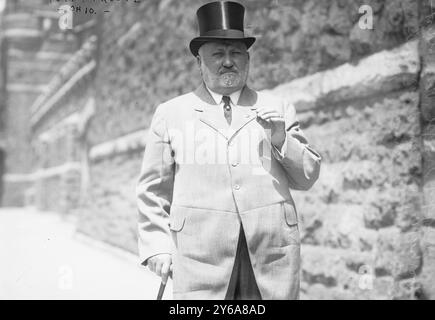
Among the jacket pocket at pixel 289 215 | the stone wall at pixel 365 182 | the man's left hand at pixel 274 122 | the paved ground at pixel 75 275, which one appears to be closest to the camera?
the man's left hand at pixel 274 122

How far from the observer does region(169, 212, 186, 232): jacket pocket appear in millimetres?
1970

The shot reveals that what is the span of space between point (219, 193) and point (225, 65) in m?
0.52

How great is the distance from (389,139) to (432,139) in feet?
0.97

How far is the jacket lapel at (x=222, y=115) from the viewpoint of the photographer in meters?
2.02

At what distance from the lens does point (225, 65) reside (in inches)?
77.8

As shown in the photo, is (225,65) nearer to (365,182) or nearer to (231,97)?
(231,97)

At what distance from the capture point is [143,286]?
4809 mm

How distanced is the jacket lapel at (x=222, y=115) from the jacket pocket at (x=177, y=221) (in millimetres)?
372

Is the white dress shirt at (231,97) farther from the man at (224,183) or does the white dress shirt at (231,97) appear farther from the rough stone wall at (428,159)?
the rough stone wall at (428,159)

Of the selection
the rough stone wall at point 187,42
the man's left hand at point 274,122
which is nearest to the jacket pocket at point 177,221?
the man's left hand at point 274,122

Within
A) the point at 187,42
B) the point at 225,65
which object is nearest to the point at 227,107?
the point at 225,65

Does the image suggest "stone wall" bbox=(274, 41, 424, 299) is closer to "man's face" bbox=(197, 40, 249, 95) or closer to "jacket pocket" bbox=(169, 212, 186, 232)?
"man's face" bbox=(197, 40, 249, 95)

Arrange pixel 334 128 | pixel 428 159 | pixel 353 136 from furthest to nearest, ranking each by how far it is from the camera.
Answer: pixel 334 128 < pixel 353 136 < pixel 428 159

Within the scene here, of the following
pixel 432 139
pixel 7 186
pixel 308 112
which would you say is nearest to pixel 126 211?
pixel 308 112
